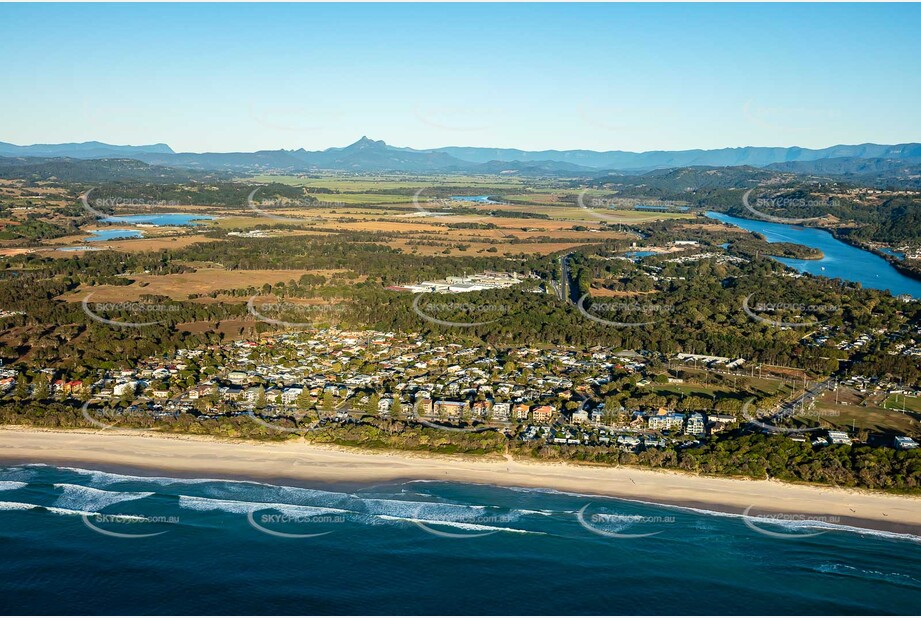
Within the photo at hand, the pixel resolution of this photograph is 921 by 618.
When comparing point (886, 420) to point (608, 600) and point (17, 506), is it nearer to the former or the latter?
point (608, 600)

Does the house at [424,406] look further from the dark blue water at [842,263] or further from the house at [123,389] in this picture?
the dark blue water at [842,263]

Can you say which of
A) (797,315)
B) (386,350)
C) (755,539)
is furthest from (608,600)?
(797,315)

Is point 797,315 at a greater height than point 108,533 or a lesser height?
greater

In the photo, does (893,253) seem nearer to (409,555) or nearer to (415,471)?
(415,471)

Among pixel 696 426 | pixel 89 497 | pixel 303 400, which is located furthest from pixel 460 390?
pixel 89 497

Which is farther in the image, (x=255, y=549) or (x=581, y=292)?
(x=581, y=292)

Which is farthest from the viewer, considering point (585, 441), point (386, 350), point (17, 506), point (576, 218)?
point (576, 218)
